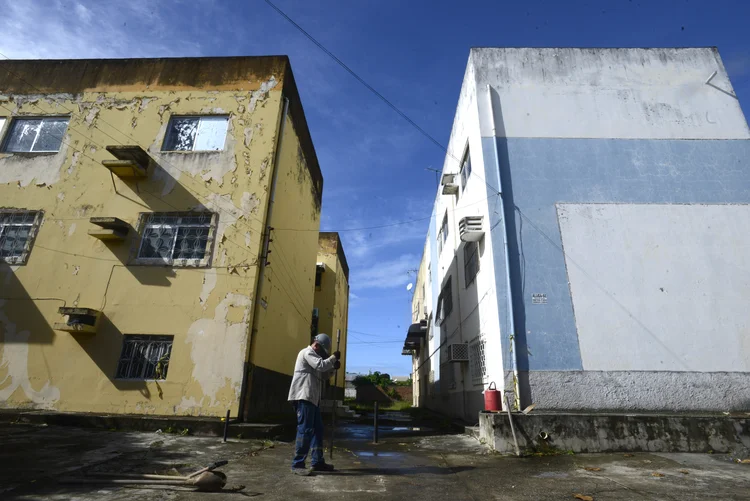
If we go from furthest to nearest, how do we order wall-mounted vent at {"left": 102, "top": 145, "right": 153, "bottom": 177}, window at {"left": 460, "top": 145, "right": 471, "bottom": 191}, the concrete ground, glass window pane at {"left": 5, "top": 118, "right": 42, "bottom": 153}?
window at {"left": 460, "top": 145, "right": 471, "bottom": 191} → glass window pane at {"left": 5, "top": 118, "right": 42, "bottom": 153} → wall-mounted vent at {"left": 102, "top": 145, "right": 153, "bottom": 177} → the concrete ground

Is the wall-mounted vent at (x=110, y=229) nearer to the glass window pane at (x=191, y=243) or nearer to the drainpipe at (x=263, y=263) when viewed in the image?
the glass window pane at (x=191, y=243)

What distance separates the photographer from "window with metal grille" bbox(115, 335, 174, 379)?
7926 millimetres

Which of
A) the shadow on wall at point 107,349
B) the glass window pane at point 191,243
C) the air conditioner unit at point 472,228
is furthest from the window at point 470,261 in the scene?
the shadow on wall at point 107,349

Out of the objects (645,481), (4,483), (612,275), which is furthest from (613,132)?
(4,483)

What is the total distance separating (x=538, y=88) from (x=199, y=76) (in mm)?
8197

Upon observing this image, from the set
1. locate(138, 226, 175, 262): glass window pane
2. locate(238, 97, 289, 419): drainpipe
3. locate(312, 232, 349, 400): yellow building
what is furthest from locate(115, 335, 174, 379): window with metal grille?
locate(312, 232, 349, 400): yellow building

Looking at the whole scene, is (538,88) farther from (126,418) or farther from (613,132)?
(126,418)

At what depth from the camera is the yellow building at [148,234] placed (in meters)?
7.90

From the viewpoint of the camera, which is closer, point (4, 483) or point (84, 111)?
point (4, 483)

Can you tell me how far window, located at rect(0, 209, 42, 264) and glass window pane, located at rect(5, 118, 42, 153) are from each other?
1.83 metres

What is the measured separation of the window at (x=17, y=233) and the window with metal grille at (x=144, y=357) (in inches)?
131

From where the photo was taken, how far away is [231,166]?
9.32 m

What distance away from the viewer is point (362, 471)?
15.3ft

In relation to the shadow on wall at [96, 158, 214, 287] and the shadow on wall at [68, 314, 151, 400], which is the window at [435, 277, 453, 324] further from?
the shadow on wall at [68, 314, 151, 400]
